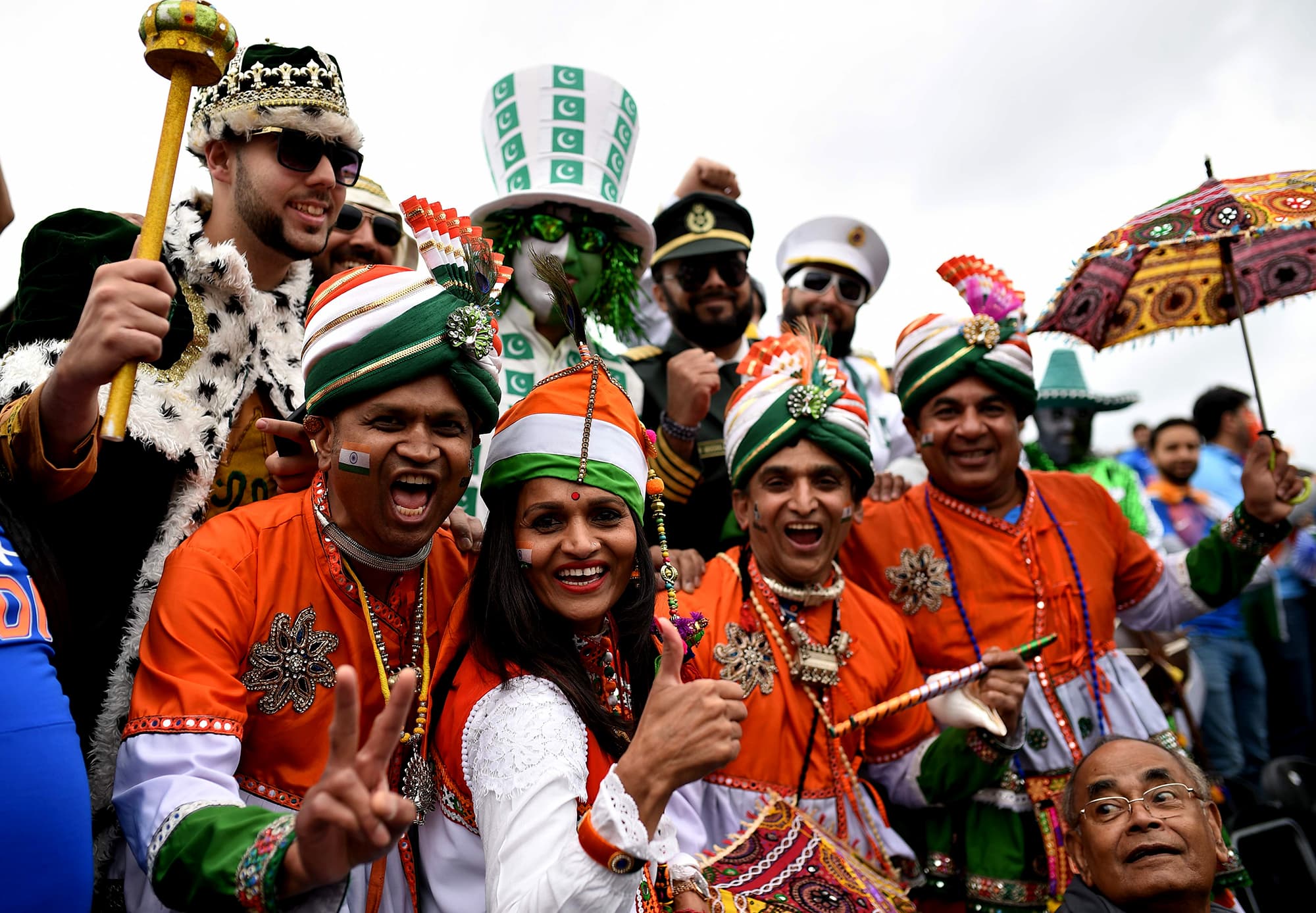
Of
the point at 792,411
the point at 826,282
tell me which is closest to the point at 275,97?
the point at 792,411

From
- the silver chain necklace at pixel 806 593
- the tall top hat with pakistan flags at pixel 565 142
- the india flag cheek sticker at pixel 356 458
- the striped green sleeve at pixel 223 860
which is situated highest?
the tall top hat with pakistan flags at pixel 565 142

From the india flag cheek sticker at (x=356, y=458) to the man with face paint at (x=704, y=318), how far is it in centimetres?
214

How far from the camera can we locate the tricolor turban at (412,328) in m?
2.86

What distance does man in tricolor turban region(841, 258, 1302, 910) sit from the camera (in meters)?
4.14

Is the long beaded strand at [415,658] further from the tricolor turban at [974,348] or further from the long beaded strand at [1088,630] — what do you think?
the long beaded strand at [1088,630]

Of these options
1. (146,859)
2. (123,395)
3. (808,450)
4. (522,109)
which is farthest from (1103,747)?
(522,109)

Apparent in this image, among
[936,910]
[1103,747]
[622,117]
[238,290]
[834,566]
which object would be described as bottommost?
[936,910]

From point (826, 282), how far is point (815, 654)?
9.50 ft

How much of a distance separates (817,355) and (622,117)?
1.60 meters

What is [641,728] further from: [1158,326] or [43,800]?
[1158,326]

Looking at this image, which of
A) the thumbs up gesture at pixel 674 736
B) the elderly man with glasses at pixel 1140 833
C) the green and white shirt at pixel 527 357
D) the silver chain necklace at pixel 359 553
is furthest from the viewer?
the green and white shirt at pixel 527 357

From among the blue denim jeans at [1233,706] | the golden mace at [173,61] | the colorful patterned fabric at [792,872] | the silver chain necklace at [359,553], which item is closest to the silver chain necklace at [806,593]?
the colorful patterned fabric at [792,872]

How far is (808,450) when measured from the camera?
4.10 meters

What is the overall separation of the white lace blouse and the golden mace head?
1.73 meters
